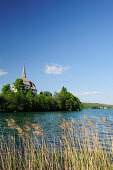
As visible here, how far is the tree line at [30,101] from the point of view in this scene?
62.2 m

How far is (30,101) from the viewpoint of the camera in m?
69.4

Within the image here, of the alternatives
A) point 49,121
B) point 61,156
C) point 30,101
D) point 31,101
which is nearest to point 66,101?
point 31,101

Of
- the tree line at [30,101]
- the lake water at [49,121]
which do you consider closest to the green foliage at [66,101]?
the tree line at [30,101]

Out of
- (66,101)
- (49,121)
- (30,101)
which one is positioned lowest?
(49,121)

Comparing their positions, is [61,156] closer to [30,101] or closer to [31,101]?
[30,101]

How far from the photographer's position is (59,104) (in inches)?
3172

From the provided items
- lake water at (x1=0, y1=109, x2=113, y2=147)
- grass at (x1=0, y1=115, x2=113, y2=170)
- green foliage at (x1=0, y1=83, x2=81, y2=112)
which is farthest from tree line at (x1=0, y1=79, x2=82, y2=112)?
grass at (x1=0, y1=115, x2=113, y2=170)

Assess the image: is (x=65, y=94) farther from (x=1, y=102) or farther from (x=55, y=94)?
(x=1, y=102)

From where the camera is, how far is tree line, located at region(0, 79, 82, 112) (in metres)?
62.2

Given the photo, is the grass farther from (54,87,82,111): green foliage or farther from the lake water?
(54,87,82,111): green foliage

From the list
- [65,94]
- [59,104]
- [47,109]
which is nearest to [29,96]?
[47,109]

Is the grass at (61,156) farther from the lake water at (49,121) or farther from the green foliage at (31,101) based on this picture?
the green foliage at (31,101)

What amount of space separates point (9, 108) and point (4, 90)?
14.5 metres

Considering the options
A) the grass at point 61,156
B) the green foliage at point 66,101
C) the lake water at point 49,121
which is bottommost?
the lake water at point 49,121
